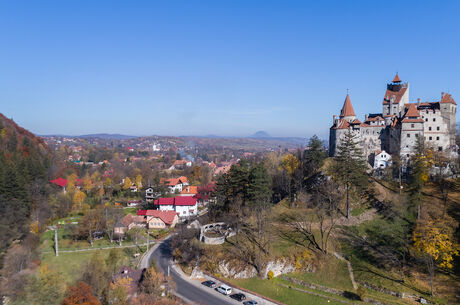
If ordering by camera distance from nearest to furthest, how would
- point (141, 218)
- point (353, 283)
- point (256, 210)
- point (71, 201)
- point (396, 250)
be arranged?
point (353, 283) → point (396, 250) → point (256, 210) → point (141, 218) → point (71, 201)

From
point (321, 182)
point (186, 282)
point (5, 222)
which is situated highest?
point (321, 182)

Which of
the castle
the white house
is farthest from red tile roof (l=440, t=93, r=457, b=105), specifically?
the white house

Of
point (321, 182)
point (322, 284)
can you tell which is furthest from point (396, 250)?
point (321, 182)

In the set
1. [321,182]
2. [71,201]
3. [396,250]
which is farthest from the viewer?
[71,201]

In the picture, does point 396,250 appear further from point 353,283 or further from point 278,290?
point 278,290

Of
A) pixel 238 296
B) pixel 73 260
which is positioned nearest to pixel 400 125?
pixel 238 296

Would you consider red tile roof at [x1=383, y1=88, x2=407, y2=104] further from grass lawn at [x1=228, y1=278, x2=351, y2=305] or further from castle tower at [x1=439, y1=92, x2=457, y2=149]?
grass lawn at [x1=228, y1=278, x2=351, y2=305]
